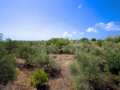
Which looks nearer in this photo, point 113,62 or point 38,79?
point 38,79

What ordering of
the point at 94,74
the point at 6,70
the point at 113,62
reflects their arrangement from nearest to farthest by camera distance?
1. the point at 6,70
2. the point at 94,74
3. the point at 113,62

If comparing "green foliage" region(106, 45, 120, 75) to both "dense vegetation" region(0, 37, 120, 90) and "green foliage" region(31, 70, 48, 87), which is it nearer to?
"dense vegetation" region(0, 37, 120, 90)

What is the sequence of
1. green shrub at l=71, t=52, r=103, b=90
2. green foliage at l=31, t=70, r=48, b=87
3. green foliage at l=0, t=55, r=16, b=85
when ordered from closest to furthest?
1. green foliage at l=0, t=55, r=16, b=85
2. green shrub at l=71, t=52, r=103, b=90
3. green foliage at l=31, t=70, r=48, b=87

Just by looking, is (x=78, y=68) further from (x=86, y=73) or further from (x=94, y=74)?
(x=94, y=74)

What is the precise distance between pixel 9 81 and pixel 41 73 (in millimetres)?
2587

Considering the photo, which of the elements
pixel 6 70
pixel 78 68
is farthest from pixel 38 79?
pixel 78 68

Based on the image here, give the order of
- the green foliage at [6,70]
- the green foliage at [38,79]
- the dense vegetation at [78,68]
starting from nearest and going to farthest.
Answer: the green foliage at [6,70] → the dense vegetation at [78,68] → the green foliage at [38,79]

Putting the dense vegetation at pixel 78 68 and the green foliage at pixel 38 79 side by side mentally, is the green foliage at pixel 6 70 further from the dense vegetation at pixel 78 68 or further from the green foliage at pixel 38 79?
the green foliage at pixel 38 79

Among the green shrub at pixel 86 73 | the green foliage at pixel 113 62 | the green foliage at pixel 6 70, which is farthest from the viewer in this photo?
the green foliage at pixel 113 62

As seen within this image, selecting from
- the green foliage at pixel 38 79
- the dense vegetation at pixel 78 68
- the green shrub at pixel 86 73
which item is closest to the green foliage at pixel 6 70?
the dense vegetation at pixel 78 68

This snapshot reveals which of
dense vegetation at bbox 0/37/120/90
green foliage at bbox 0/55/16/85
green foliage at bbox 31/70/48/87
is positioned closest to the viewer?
green foliage at bbox 0/55/16/85

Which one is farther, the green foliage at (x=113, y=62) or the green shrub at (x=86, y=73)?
the green foliage at (x=113, y=62)

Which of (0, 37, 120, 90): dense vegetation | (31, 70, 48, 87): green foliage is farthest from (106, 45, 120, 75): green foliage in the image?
(31, 70, 48, 87): green foliage

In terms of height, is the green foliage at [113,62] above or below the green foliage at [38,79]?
above
